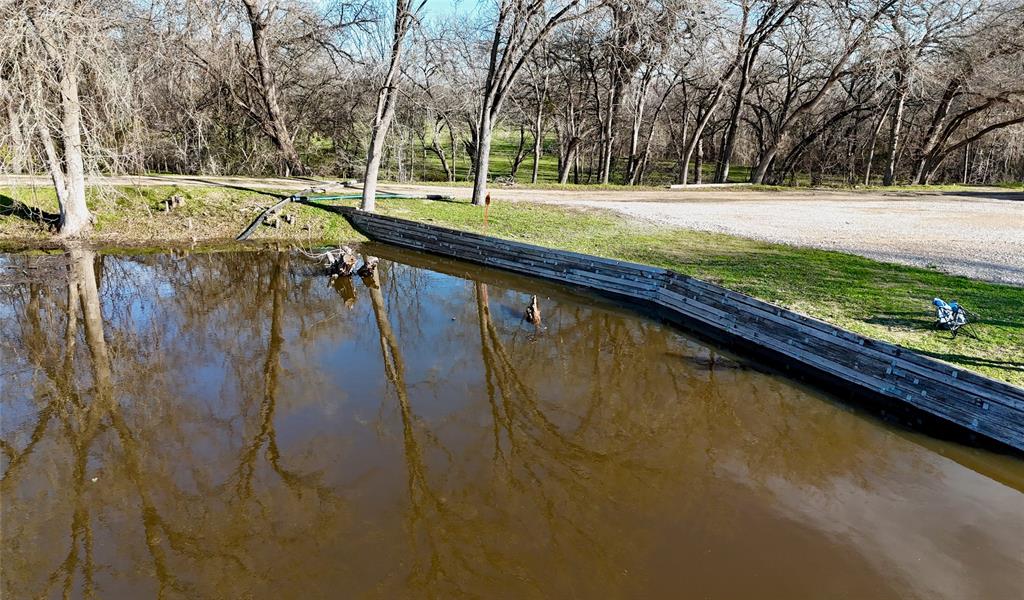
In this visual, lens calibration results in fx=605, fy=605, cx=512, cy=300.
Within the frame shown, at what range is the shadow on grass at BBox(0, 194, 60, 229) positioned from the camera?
14.5 m

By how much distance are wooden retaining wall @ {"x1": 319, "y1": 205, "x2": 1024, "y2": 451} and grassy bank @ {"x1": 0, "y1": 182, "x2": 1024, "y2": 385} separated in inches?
24.8

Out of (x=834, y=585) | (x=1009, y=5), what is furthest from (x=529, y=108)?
(x=834, y=585)

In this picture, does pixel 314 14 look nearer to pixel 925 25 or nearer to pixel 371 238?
pixel 371 238

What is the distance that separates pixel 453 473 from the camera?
5789mm

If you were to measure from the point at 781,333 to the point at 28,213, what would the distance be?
1698 cm

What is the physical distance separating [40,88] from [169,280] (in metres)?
4.06

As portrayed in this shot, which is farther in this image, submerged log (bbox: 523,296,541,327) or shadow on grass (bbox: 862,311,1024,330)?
submerged log (bbox: 523,296,541,327)

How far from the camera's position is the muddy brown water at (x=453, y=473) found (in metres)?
4.53

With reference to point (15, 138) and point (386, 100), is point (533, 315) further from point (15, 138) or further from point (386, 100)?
point (15, 138)

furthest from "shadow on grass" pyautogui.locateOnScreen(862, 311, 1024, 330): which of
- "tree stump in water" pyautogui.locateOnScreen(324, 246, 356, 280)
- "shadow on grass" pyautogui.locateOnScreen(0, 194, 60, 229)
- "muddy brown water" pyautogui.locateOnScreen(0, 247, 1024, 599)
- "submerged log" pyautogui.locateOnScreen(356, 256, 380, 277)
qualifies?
"shadow on grass" pyautogui.locateOnScreen(0, 194, 60, 229)

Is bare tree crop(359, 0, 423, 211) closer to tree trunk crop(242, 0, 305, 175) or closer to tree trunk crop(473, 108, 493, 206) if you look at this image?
tree trunk crop(473, 108, 493, 206)

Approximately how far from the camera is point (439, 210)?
58.4 feet

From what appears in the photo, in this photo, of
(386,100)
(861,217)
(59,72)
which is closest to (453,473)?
(59,72)

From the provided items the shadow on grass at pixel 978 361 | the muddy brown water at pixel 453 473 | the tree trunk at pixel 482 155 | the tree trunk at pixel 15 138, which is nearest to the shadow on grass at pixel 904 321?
the shadow on grass at pixel 978 361
